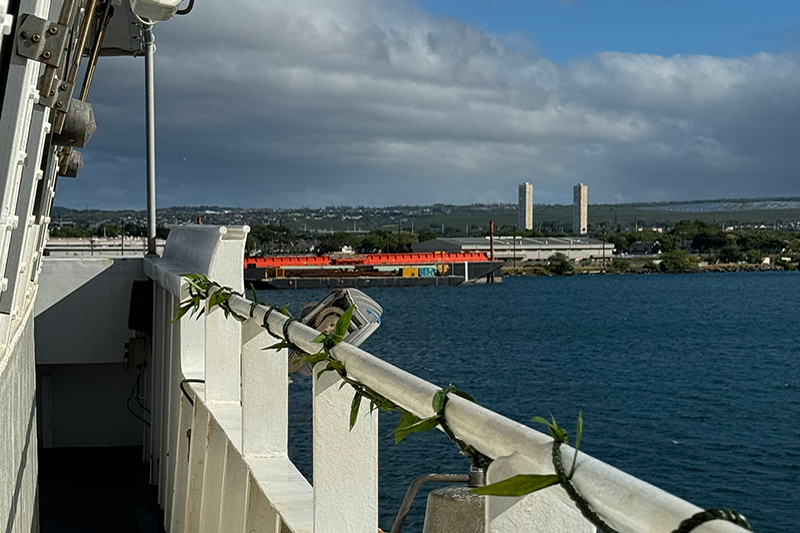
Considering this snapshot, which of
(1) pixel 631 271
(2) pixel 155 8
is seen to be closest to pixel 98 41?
(2) pixel 155 8

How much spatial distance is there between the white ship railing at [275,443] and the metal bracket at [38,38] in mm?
945

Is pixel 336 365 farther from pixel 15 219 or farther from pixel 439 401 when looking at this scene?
pixel 15 219

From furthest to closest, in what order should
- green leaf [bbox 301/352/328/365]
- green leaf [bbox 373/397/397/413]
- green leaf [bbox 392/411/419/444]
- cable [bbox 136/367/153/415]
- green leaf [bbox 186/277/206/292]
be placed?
1. cable [bbox 136/367/153/415]
2. green leaf [bbox 186/277/206/292]
3. green leaf [bbox 301/352/328/365]
4. green leaf [bbox 373/397/397/413]
5. green leaf [bbox 392/411/419/444]

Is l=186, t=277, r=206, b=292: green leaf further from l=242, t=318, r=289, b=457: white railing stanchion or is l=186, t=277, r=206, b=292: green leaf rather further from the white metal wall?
l=242, t=318, r=289, b=457: white railing stanchion

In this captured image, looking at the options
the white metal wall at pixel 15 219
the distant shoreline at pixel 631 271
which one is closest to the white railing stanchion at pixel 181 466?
the white metal wall at pixel 15 219

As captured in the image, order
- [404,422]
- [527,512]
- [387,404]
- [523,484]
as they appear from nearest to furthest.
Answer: [523,484] → [527,512] → [404,422] → [387,404]

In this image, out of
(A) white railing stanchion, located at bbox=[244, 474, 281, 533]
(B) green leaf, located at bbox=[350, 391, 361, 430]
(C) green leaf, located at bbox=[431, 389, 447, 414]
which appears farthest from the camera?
(A) white railing stanchion, located at bbox=[244, 474, 281, 533]

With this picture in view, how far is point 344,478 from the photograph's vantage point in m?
2.18

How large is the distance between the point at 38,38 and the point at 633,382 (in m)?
43.7

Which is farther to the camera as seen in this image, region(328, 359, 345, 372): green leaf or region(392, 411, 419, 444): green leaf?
region(328, 359, 345, 372): green leaf

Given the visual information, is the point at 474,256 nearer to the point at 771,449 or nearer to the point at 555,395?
the point at 555,395

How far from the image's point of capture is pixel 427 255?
398ft

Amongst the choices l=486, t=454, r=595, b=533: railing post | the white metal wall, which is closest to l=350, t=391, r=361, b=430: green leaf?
l=486, t=454, r=595, b=533: railing post

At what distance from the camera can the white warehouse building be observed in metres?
155
